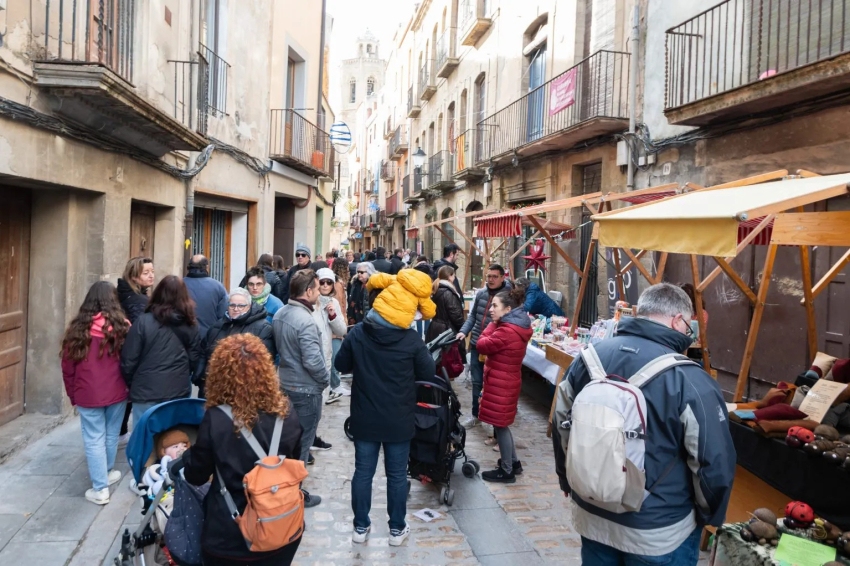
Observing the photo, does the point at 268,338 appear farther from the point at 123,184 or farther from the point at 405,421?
the point at 123,184

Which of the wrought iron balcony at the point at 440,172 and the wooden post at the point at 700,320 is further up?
the wrought iron balcony at the point at 440,172

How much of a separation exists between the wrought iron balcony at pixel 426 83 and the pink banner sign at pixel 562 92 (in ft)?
41.0

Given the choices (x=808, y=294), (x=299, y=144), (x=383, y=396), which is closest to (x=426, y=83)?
(x=299, y=144)

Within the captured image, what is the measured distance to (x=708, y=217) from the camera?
9.91 ft

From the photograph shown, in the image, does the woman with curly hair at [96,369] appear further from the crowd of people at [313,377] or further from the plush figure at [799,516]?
the plush figure at [799,516]

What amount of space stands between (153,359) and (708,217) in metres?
3.74

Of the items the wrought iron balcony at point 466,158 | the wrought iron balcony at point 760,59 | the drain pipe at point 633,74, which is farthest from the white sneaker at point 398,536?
the wrought iron balcony at point 466,158

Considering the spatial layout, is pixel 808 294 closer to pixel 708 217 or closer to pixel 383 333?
pixel 708 217

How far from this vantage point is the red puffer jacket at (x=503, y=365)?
545 centimetres

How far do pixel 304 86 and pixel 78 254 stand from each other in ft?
31.9

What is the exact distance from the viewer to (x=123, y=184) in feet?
23.1

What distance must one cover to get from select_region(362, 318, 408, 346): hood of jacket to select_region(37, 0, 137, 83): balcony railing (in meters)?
3.21

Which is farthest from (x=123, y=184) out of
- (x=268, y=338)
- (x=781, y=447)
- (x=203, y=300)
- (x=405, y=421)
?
(x=781, y=447)

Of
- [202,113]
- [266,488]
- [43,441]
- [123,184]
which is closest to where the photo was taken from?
[266,488]
